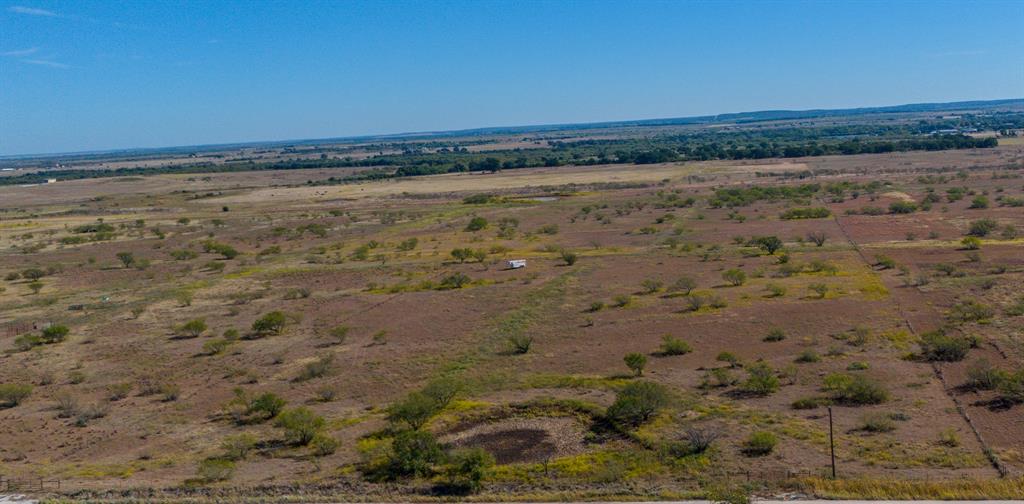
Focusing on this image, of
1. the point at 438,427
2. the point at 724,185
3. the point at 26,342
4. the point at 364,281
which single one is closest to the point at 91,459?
the point at 438,427

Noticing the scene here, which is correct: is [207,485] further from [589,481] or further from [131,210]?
[131,210]

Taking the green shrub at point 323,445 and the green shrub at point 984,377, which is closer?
the green shrub at point 323,445

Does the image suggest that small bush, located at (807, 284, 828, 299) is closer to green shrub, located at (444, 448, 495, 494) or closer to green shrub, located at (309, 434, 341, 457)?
green shrub, located at (444, 448, 495, 494)

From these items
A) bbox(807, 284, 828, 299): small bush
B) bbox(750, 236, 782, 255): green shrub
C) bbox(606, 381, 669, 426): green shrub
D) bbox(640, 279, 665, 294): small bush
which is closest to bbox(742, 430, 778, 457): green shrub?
bbox(606, 381, 669, 426): green shrub

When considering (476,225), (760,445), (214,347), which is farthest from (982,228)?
(214,347)

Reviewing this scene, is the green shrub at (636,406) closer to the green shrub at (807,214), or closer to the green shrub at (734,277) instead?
the green shrub at (734,277)

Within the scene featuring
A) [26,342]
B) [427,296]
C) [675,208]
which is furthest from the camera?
[675,208]

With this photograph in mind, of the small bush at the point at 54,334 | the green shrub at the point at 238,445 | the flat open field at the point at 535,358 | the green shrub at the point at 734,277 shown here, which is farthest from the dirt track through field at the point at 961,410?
the small bush at the point at 54,334

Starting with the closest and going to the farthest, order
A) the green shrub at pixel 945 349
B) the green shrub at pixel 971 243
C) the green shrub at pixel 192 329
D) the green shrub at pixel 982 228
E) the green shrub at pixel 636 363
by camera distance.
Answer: the green shrub at pixel 945 349
the green shrub at pixel 636 363
the green shrub at pixel 192 329
the green shrub at pixel 971 243
the green shrub at pixel 982 228
